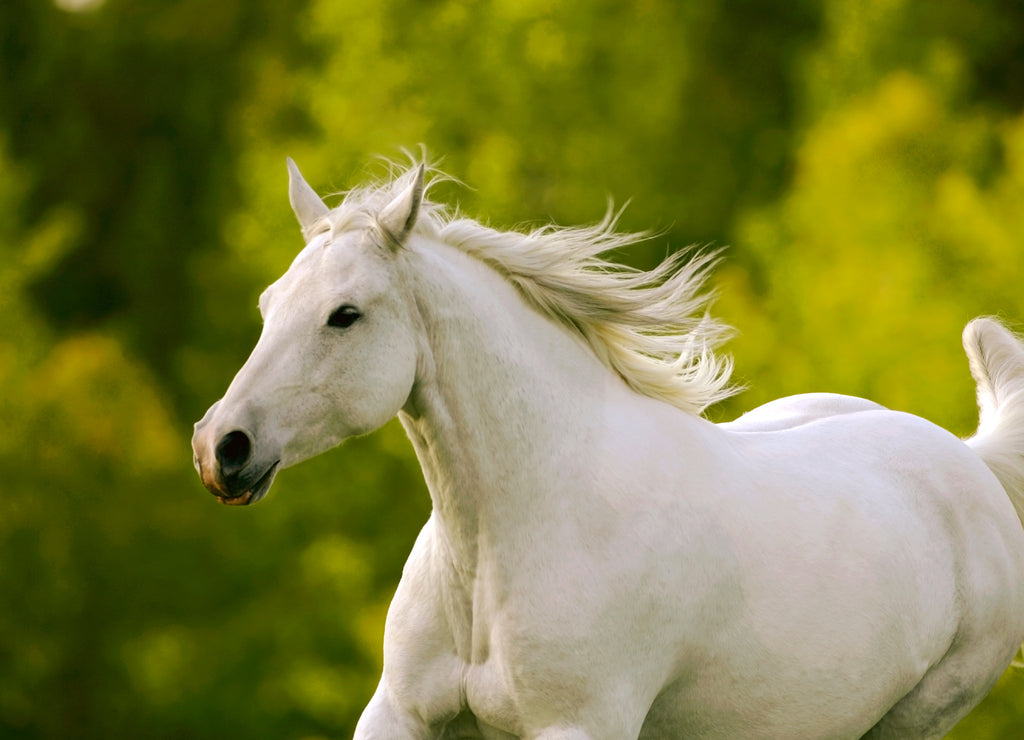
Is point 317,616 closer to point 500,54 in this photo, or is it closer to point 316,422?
point 500,54

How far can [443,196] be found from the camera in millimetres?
14781

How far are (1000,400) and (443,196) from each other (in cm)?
889

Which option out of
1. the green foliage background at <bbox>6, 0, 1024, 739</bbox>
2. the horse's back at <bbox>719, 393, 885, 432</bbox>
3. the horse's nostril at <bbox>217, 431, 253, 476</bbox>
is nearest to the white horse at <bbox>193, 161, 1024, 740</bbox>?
the horse's nostril at <bbox>217, 431, 253, 476</bbox>

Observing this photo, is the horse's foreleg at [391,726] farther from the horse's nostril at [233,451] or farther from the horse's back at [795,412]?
the horse's back at [795,412]

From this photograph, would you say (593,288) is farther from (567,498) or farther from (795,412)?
(795,412)

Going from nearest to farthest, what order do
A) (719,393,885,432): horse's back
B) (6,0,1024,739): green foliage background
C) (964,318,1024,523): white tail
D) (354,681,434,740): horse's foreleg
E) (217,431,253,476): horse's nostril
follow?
(217,431,253,476): horse's nostril → (354,681,434,740): horse's foreleg → (719,393,885,432): horse's back → (964,318,1024,523): white tail → (6,0,1024,739): green foliage background

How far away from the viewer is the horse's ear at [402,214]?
13.8ft

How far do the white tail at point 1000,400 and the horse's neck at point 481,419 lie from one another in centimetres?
230

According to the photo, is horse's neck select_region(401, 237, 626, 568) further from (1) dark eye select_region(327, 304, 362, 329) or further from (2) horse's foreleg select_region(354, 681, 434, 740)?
(2) horse's foreleg select_region(354, 681, 434, 740)

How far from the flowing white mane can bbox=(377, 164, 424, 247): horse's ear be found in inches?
3.5

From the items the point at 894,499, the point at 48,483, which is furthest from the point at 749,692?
the point at 48,483

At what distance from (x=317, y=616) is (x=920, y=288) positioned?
22.3 feet

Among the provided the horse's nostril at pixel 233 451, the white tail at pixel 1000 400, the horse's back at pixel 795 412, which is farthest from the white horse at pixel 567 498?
the white tail at pixel 1000 400

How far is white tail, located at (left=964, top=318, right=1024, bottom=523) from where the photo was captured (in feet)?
19.9
